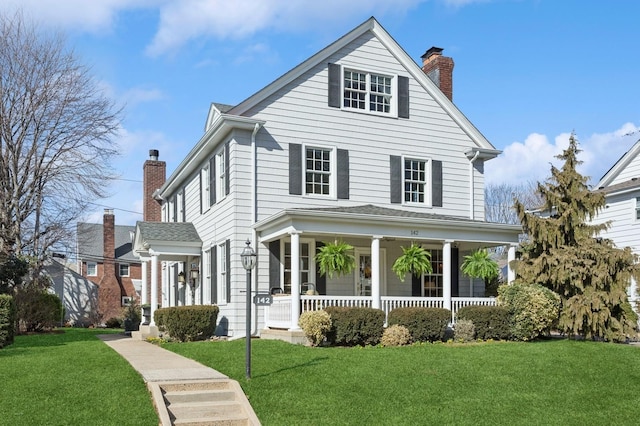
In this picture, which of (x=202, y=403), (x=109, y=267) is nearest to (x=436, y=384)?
(x=202, y=403)

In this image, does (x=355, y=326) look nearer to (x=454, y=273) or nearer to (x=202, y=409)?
(x=454, y=273)

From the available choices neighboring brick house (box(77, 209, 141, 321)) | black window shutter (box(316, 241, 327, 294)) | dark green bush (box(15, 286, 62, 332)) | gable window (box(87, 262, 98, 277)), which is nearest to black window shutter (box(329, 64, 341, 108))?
black window shutter (box(316, 241, 327, 294))

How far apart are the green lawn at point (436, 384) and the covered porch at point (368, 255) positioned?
96.9 inches

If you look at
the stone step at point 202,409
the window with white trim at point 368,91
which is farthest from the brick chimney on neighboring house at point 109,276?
the stone step at point 202,409

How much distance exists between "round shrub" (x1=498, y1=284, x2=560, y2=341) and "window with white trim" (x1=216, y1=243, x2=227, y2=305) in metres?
7.77

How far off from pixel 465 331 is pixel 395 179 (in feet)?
18.2

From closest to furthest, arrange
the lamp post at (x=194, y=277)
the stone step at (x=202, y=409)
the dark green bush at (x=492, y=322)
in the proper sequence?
the stone step at (x=202, y=409) → the dark green bush at (x=492, y=322) → the lamp post at (x=194, y=277)

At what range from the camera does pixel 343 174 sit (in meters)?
19.9

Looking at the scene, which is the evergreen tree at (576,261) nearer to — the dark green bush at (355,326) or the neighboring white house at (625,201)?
the dark green bush at (355,326)

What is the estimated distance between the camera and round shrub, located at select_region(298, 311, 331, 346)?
15430mm

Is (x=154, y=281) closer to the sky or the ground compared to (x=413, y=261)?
closer to the ground

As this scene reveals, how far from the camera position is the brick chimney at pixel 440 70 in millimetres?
23109

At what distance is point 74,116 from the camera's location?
28.5 metres

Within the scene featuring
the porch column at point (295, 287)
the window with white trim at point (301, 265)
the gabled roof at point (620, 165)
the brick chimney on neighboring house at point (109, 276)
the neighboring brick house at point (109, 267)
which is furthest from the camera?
the neighboring brick house at point (109, 267)
